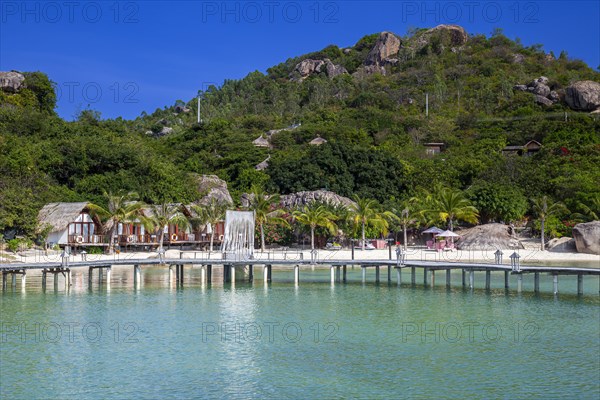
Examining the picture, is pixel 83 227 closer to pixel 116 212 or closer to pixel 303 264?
pixel 116 212

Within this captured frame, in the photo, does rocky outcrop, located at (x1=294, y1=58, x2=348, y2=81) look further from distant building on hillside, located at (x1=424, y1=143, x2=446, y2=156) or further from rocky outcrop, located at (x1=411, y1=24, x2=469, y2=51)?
distant building on hillside, located at (x1=424, y1=143, x2=446, y2=156)

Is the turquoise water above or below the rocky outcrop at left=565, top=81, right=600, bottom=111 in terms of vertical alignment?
below

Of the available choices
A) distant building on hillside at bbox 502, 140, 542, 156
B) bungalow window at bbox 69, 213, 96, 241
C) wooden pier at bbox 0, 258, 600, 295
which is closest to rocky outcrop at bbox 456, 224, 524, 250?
wooden pier at bbox 0, 258, 600, 295

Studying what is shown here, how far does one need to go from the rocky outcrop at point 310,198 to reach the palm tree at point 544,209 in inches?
525

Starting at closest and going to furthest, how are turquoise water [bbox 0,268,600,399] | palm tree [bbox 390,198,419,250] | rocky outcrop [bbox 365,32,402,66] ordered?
turquoise water [bbox 0,268,600,399] → palm tree [bbox 390,198,419,250] → rocky outcrop [bbox 365,32,402,66]

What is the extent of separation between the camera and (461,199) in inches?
1861

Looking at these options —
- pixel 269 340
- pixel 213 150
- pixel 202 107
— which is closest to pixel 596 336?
pixel 269 340

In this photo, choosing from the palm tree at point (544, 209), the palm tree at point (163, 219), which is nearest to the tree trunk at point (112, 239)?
the palm tree at point (163, 219)

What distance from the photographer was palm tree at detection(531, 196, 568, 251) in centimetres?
4484

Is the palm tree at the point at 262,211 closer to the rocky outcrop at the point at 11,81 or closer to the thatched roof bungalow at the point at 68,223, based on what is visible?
the thatched roof bungalow at the point at 68,223

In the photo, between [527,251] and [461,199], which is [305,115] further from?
[527,251]

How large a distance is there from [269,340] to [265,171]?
43.0 metres

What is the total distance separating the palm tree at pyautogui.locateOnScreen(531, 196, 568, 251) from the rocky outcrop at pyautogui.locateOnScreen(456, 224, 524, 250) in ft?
6.74

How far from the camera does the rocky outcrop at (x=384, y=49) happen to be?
11969cm
